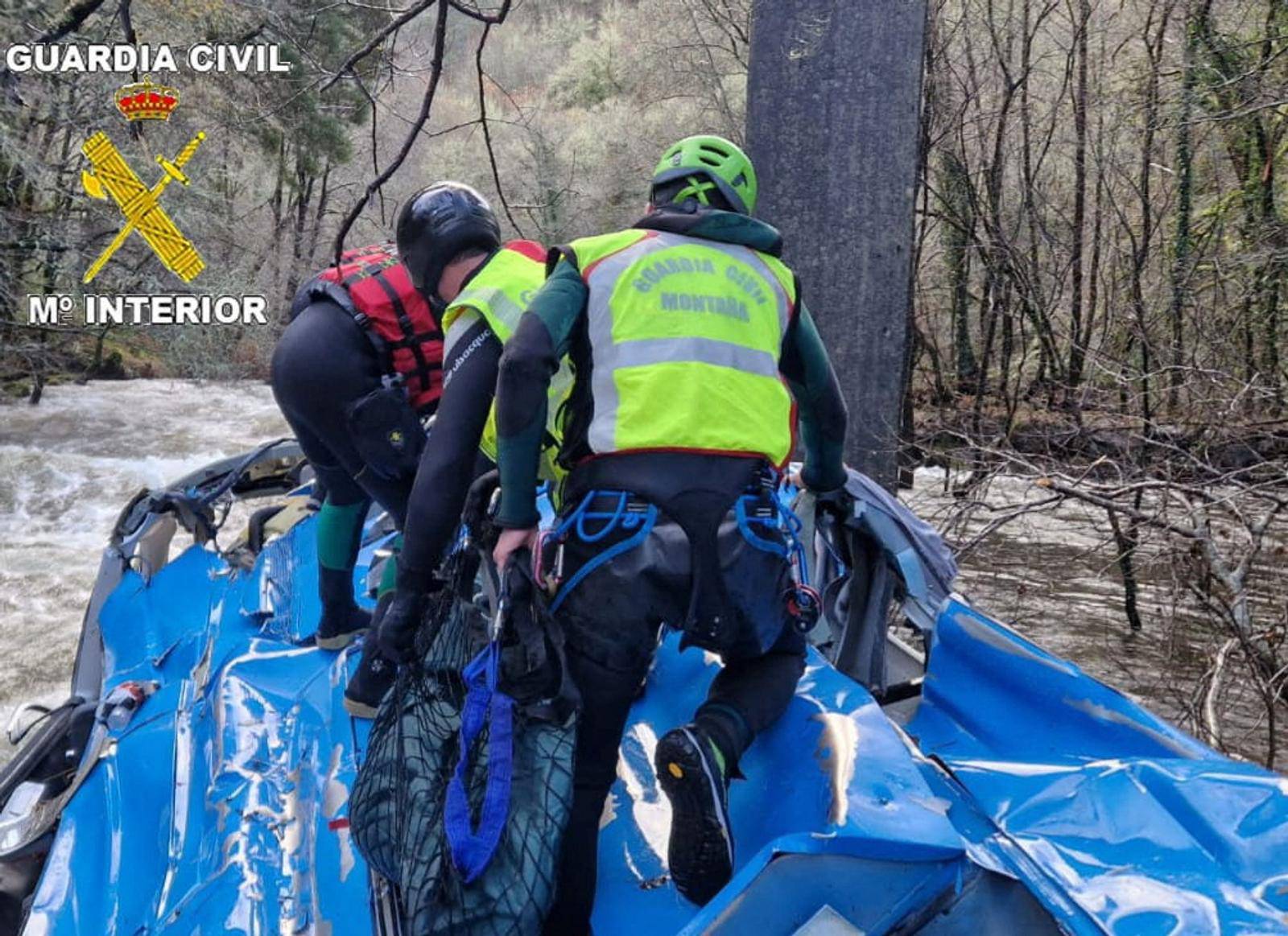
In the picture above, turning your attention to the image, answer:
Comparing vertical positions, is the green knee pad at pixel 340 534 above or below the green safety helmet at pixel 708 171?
below

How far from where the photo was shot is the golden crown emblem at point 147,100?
12453 mm

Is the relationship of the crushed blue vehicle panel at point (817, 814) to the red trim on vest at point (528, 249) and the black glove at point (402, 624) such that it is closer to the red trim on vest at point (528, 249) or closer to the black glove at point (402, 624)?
the black glove at point (402, 624)

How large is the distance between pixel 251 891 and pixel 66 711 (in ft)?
6.65

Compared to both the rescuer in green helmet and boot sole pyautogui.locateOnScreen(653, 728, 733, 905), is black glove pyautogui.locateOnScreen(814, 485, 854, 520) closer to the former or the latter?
the rescuer in green helmet

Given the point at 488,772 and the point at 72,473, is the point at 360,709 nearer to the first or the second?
the point at 488,772

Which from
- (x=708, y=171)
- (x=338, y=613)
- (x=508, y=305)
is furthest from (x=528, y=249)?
(x=338, y=613)

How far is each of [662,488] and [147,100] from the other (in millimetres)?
13614

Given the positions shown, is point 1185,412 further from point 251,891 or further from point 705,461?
point 251,891

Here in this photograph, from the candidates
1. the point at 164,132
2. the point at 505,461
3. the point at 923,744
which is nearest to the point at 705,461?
the point at 505,461

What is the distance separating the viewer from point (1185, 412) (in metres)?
5.85

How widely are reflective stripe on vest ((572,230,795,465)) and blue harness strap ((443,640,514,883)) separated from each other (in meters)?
0.52

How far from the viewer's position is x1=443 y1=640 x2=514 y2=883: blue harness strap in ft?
6.42

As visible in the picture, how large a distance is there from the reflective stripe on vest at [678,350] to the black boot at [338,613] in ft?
5.38

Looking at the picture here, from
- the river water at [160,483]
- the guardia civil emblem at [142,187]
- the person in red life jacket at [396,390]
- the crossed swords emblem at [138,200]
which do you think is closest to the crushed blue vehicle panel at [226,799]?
the person in red life jacket at [396,390]
